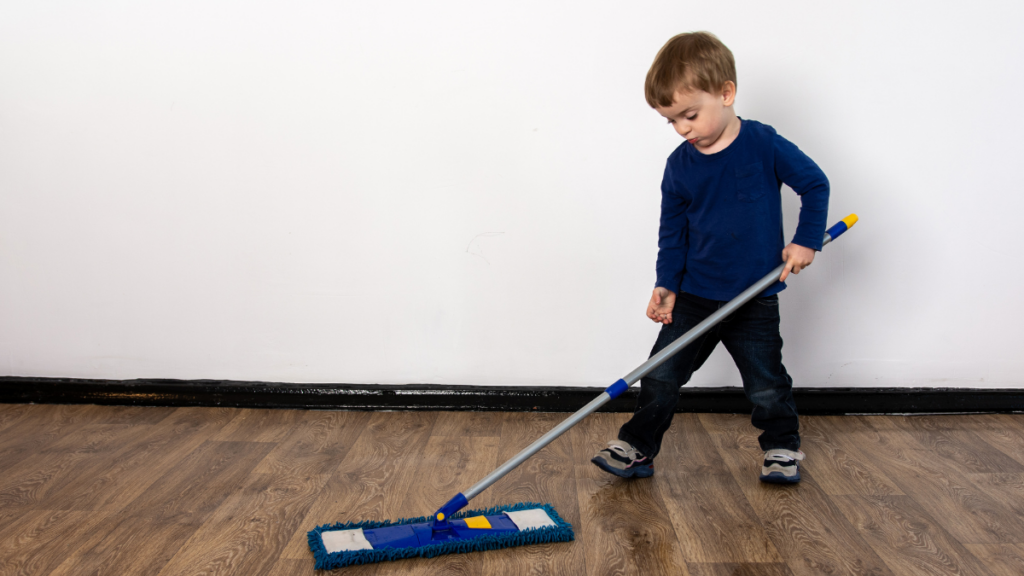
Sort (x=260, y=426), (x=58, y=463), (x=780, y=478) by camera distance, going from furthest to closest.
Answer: (x=260, y=426), (x=58, y=463), (x=780, y=478)

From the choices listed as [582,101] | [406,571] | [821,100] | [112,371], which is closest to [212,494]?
[406,571]

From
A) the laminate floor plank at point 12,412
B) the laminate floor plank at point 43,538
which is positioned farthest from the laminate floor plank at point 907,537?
the laminate floor plank at point 12,412

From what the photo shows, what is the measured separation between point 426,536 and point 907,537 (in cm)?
78

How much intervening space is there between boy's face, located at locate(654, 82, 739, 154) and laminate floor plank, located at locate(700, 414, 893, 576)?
0.66 m

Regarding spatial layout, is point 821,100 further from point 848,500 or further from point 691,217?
point 848,500

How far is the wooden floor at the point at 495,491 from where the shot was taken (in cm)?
117

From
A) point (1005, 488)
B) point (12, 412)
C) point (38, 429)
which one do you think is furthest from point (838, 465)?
point (12, 412)

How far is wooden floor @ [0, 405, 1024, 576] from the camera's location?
1.17 meters

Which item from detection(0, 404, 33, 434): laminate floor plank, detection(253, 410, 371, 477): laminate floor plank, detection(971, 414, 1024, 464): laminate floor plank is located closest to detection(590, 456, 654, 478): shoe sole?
detection(253, 410, 371, 477): laminate floor plank

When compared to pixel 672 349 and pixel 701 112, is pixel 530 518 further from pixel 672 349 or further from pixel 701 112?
pixel 701 112

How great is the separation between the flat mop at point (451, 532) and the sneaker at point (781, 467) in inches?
14.5

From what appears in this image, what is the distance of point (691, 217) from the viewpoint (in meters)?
1.43

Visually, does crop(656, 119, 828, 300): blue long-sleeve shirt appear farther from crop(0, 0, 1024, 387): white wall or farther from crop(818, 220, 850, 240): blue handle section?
crop(0, 0, 1024, 387): white wall

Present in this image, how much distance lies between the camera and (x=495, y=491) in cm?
142
